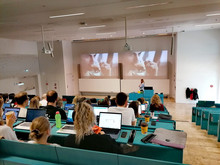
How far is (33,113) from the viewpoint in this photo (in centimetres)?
294

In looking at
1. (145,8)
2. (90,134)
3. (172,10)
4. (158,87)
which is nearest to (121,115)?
(90,134)

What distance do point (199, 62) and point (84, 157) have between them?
26.1ft

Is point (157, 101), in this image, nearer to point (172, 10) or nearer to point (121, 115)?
point (121, 115)

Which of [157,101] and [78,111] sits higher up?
[78,111]

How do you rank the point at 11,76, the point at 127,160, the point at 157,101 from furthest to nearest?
the point at 11,76 → the point at 157,101 → the point at 127,160

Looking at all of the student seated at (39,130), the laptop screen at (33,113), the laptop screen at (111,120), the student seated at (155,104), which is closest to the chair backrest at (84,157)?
the student seated at (39,130)

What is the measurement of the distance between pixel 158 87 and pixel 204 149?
5833 millimetres

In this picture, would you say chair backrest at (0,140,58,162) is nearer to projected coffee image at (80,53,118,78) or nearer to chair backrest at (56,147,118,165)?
chair backrest at (56,147,118,165)

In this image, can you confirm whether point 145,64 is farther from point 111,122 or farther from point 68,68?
point 111,122

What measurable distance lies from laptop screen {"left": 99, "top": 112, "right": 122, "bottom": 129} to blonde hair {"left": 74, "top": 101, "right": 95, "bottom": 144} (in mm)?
805

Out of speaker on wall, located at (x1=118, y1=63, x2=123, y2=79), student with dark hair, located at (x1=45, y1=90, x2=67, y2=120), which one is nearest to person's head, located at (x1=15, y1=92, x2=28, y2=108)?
student with dark hair, located at (x1=45, y1=90, x2=67, y2=120)

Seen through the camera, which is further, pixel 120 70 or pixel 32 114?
pixel 120 70

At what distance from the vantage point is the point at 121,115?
2.58 metres

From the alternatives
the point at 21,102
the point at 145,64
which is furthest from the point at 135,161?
the point at 145,64
